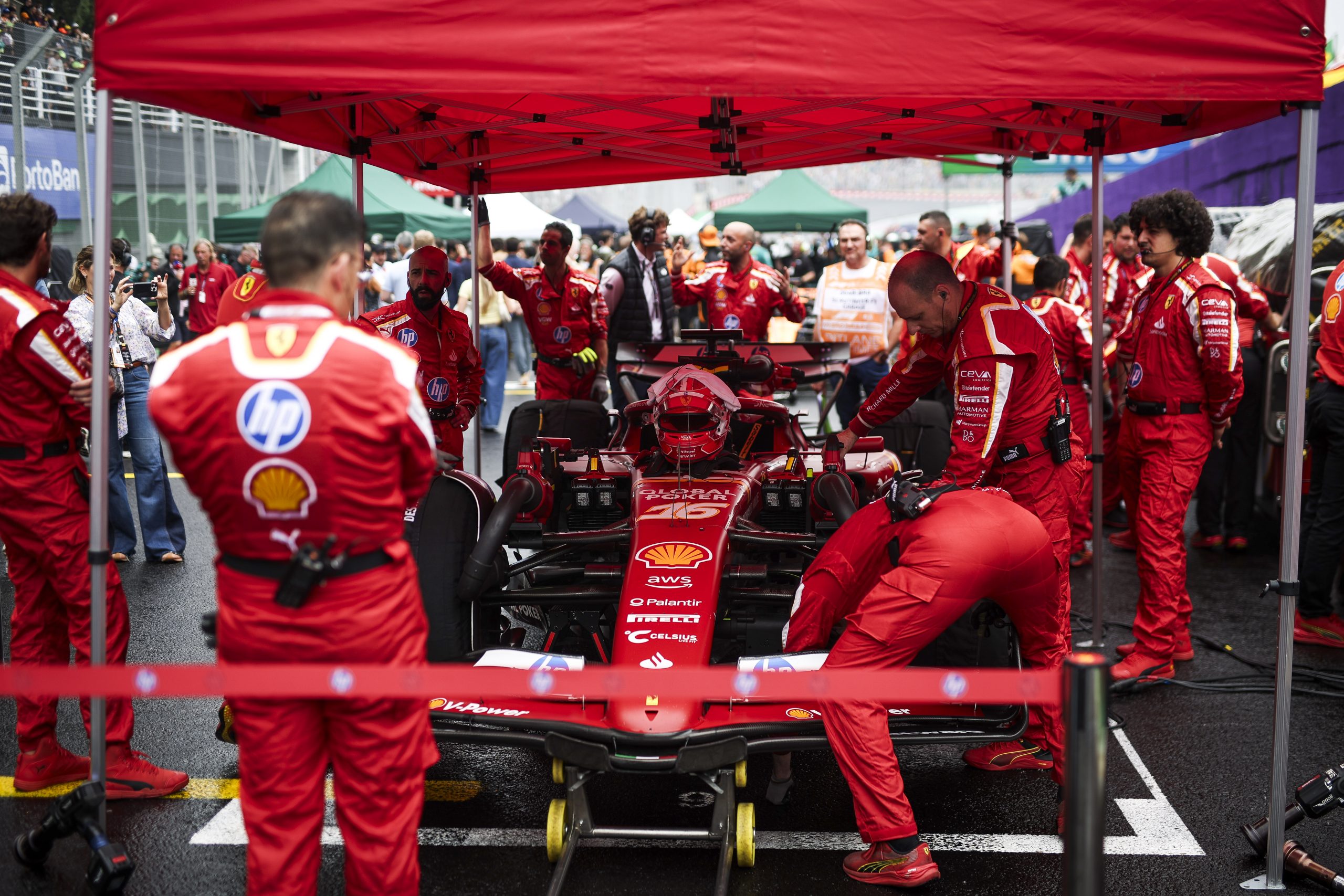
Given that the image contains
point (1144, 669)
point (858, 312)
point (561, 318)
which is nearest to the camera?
point (1144, 669)

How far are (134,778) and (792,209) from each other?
20.1 m

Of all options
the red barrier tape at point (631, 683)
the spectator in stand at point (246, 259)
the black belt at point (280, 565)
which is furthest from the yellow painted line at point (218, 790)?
the spectator in stand at point (246, 259)

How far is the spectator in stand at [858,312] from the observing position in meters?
9.06

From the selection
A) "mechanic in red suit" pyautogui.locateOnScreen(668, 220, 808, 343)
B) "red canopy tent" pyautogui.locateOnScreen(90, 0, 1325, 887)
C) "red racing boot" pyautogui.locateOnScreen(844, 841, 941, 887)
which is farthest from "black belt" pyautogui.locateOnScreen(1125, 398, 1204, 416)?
"mechanic in red suit" pyautogui.locateOnScreen(668, 220, 808, 343)

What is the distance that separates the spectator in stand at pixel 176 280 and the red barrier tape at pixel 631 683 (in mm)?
12196

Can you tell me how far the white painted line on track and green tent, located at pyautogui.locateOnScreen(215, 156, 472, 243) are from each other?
14422 mm

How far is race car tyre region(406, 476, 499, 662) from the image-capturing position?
4.31m

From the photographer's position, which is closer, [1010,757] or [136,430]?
[1010,757]

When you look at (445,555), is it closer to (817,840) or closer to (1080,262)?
(817,840)

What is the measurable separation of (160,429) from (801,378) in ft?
15.9

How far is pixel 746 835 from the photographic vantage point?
369 cm

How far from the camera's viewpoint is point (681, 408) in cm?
516

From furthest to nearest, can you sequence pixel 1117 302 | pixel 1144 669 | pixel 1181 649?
pixel 1117 302
pixel 1181 649
pixel 1144 669

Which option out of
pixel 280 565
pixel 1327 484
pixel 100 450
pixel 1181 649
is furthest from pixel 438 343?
pixel 1327 484
